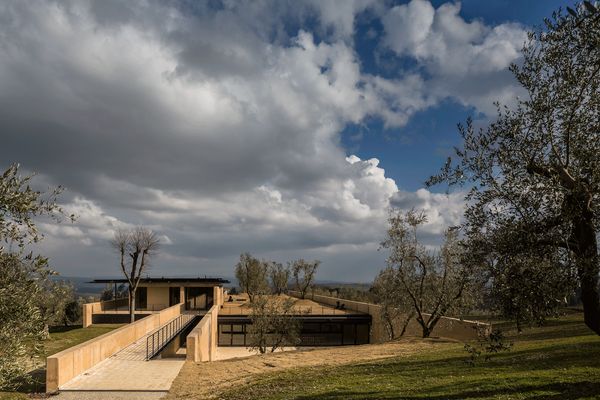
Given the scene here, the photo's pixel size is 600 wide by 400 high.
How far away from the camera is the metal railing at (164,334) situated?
23.6 metres

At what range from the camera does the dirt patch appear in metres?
15.8

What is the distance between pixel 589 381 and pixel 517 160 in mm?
6144

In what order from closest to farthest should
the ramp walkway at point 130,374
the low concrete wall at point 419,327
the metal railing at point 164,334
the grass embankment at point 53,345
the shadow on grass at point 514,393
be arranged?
the shadow on grass at point 514,393 → the grass embankment at point 53,345 → the ramp walkway at point 130,374 → the metal railing at point 164,334 → the low concrete wall at point 419,327

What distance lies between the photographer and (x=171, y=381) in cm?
1675

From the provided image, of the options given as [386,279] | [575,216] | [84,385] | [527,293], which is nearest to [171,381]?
[84,385]

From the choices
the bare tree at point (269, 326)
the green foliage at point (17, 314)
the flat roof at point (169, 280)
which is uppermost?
the green foliage at point (17, 314)

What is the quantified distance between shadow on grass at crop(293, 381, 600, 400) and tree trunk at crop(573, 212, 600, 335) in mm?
2101

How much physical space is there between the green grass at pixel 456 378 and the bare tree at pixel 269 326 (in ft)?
53.4

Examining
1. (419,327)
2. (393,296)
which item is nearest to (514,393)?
(393,296)

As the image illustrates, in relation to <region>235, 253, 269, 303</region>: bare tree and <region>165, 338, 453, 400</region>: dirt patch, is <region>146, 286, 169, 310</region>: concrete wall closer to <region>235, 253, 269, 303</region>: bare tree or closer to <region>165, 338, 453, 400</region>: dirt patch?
<region>235, 253, 269, 303</region>: bare tree

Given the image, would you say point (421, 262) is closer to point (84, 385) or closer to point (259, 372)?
point (259, 372)

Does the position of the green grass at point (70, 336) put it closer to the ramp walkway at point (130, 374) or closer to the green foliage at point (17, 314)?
the ramp walkway at point (130, 374)

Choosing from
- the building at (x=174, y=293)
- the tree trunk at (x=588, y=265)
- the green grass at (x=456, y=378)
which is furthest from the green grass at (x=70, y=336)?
the tree trunk at (x=588, y=265)

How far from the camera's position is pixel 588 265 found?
841 cm
